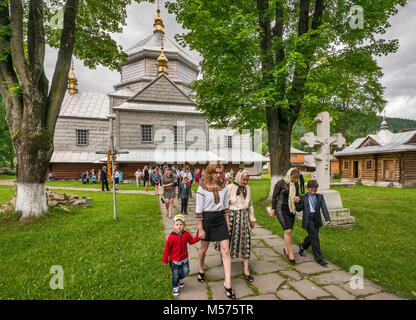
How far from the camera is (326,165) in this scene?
6809 mm

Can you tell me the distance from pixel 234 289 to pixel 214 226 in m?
1.03

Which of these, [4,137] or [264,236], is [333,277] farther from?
[4,137]

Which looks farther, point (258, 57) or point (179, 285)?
point (258, 57)

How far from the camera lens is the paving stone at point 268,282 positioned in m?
3.36

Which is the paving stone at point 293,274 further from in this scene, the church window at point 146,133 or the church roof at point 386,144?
the church roof at point 386,144

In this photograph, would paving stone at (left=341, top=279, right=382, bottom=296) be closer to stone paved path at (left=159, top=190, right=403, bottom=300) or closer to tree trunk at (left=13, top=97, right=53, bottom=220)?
stone paved path at (left=159, top=190, right=403, bottom=300)

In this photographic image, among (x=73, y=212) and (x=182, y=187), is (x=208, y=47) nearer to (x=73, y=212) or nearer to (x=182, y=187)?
(x=182, y=187)

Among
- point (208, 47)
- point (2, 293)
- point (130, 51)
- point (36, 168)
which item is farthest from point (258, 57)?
point (130, 51)

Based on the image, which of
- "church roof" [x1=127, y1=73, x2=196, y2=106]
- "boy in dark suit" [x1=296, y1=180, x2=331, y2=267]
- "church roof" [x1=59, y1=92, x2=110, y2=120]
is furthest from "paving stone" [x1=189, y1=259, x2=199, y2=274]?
"church roof" [x1=59, y1=92, x2=110, y2=120]

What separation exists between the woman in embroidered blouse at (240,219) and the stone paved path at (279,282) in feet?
1.29

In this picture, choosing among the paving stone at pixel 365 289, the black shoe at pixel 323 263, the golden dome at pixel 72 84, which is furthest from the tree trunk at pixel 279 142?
the golden dome at pixel 72 84

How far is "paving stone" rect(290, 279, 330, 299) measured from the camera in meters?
3.18
